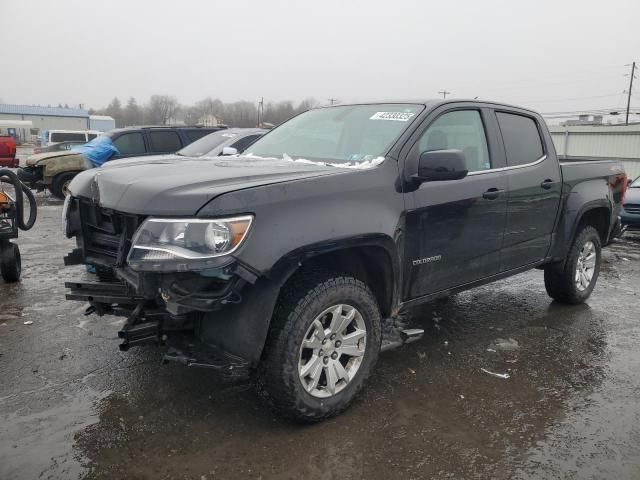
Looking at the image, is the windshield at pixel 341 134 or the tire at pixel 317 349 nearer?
the tire at pixel 317 349

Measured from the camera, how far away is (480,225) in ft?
12.9

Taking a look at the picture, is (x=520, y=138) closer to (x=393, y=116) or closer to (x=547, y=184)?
(x=547, y=184)

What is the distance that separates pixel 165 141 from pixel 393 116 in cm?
899

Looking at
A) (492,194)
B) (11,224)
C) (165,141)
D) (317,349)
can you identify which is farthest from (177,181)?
(165,141)

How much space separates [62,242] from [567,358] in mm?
7316

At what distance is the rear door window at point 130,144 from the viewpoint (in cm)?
1146

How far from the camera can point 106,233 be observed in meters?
3.17

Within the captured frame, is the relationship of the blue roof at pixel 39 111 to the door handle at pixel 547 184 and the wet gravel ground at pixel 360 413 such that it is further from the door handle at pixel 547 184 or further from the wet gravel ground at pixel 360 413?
the door handle at pixel 547 184

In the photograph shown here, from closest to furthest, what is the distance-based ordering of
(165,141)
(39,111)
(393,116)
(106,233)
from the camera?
(106,233)
(393,116)
(165,141)
(39,111)

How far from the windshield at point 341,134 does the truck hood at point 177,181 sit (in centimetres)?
34

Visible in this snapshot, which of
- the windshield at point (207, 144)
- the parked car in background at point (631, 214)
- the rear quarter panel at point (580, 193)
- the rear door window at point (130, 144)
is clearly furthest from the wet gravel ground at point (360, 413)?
the rear door window at point (130, 144)

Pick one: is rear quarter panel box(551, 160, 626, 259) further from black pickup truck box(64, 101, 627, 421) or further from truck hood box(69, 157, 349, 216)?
truck hood box(69, 157, 349, 216)

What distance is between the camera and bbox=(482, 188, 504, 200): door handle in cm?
396

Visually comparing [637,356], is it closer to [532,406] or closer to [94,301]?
[532,406]
